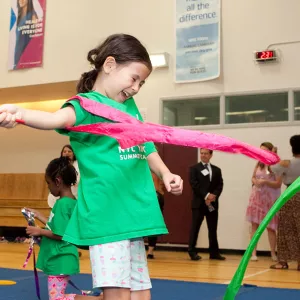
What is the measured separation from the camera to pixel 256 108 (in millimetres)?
7938

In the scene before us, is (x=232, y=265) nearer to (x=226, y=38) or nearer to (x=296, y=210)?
(x=296, y=210)

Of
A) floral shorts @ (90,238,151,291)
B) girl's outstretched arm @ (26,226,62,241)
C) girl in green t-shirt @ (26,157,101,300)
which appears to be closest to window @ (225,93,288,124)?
girl in green t-shirt @ (26,157,101,300)

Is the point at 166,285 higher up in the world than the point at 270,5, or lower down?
lower down

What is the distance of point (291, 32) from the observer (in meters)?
7.69

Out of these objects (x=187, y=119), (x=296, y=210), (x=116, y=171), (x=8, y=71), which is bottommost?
(x=296, y=210)

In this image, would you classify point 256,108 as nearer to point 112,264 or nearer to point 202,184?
point 202,184

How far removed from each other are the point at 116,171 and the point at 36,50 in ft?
27.1

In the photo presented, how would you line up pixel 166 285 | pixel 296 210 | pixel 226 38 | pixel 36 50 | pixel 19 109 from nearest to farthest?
pixel 19 109, pixel 166 285, pixel 296 210, pixel 226 38, pixel 36 50

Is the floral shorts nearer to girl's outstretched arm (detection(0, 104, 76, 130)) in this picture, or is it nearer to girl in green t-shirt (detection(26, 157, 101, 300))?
girl's outstretched arm (detection(0, 104, 76, 130))

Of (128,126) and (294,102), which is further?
(294,102)

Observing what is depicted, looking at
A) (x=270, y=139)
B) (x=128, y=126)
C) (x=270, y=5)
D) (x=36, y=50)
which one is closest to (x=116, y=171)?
(x=128, y=126)

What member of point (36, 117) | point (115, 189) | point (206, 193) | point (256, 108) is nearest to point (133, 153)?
point (115, 189)

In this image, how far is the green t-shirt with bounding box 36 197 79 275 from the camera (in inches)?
120

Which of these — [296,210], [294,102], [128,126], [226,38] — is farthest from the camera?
[226,38]
